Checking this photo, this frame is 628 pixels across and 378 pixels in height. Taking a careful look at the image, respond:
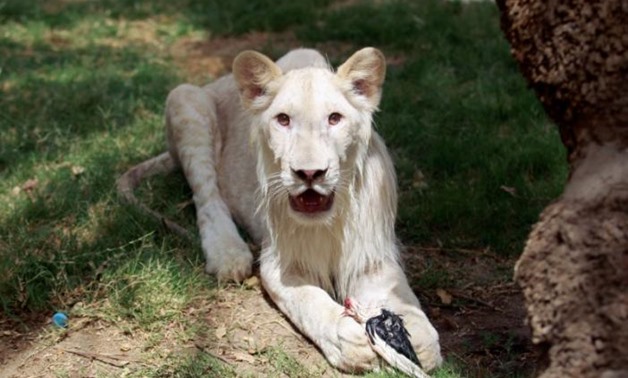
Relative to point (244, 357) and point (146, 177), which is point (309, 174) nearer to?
point (244, 357)

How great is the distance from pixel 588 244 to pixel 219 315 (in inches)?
87.2

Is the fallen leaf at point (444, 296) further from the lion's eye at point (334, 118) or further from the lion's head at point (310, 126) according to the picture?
the lion's eye at point (334, 118)

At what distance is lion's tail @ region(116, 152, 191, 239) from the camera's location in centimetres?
554

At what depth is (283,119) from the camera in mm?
4395

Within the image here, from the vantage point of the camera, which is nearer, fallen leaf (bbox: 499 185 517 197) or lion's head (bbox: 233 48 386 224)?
lion's head (bbox: 233 48 386 224)

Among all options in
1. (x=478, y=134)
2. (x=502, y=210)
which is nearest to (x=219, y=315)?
(x=502, y=210)

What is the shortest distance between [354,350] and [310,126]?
0.97m

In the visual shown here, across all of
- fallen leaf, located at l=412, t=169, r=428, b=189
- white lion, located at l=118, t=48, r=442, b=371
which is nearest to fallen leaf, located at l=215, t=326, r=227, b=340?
white lion, located at l=118, t=48, r=442, b=371

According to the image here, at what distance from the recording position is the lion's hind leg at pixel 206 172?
5.11 m

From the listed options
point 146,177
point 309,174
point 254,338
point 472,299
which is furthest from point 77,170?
point 472,299

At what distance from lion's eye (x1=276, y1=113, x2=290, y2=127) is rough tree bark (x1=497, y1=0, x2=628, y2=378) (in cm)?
139

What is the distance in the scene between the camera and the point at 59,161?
21.8 feet

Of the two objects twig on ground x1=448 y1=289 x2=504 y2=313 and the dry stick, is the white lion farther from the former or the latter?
the dry stick

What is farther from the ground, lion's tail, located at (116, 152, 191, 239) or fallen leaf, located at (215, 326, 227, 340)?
lion's tail, located at (116, 152, 191, 239)
